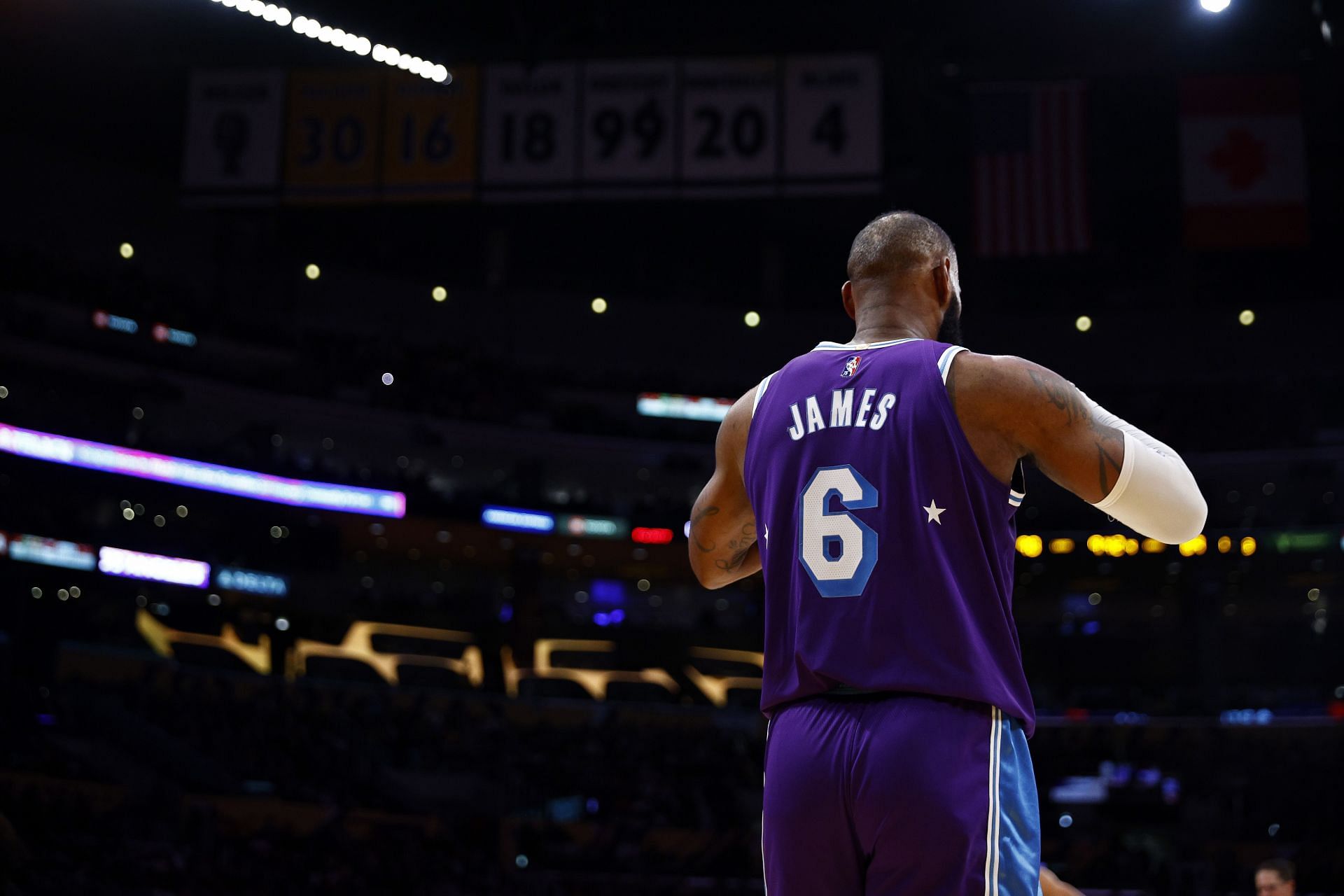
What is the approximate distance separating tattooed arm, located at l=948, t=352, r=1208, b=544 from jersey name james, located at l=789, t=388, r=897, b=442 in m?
0.13

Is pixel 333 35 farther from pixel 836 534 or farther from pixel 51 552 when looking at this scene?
pixel 51 552

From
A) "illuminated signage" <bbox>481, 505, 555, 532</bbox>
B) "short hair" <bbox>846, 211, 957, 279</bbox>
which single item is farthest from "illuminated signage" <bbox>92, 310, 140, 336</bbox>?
"short hair" <bbox>846, 211, 957, 279</bbox>

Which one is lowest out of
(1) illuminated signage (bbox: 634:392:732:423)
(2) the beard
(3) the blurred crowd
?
(3) the blurred crowd

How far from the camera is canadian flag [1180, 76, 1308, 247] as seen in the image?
15109 mm

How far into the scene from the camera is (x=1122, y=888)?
20484 mm

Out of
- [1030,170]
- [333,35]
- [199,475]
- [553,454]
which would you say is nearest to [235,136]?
[333,35]

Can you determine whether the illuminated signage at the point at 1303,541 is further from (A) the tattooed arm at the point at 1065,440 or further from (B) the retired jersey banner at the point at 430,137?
(A) the tattooed arm at the point at 1065,440

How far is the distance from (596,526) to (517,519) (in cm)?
195

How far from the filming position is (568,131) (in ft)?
49.8

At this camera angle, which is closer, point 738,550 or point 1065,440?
point 1065,440

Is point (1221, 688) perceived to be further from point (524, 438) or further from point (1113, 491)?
point (1113, 491)

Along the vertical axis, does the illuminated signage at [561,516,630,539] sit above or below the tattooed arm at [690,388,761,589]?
above

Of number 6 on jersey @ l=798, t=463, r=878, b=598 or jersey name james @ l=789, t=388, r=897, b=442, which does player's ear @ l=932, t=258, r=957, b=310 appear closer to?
jersey name james @ l=789, t=388, r=897, b=442

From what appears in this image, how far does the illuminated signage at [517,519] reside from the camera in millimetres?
28984
